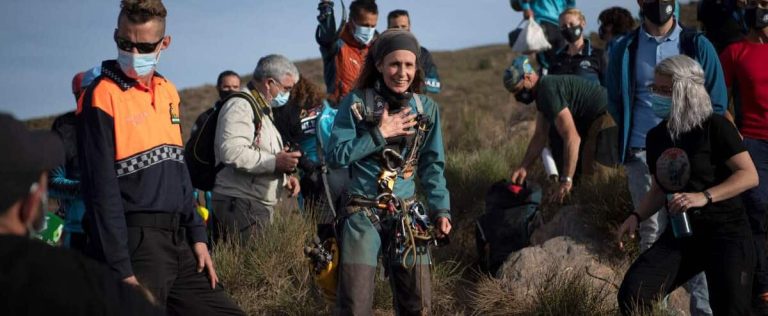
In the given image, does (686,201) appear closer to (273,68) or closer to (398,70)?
(398,70)

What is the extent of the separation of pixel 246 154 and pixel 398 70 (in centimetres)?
208

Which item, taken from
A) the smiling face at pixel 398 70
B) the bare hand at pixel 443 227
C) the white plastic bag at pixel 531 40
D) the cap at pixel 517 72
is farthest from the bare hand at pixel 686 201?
the white plastic bag at pixel 531 40

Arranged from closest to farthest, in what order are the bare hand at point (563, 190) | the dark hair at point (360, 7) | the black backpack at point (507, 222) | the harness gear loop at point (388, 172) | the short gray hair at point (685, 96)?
the harness gear loop at point (388, 172) < the short gray hair at point (685, 96) < the bare hand at point (563, 190) < the black backpack at point (507, 222) < the dark hair at point (360, 7)

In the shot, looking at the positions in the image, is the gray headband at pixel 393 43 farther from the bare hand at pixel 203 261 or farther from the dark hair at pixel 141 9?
the bare hand at pixel 203 261

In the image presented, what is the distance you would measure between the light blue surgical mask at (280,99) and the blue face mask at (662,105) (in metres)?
3.05

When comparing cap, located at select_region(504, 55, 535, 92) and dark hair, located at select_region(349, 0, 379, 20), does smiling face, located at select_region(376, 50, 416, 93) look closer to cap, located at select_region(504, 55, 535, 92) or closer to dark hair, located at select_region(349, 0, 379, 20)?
cap, located at select_region(504, 55, 535, 92)

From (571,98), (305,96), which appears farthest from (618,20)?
(305,96)

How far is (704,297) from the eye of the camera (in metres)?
5.80

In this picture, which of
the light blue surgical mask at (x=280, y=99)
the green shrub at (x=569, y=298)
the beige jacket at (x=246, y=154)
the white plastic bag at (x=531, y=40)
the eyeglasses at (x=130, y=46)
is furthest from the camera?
the white plastic bag at (x=531, y=40)

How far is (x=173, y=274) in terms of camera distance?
4.55 metres

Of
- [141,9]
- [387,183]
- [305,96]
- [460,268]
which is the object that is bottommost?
[460,268]

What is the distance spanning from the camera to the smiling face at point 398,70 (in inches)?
198

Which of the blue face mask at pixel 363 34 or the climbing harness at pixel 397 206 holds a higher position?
the blue face mask at pixel 363 34

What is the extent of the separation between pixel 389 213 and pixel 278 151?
96.0 inches
